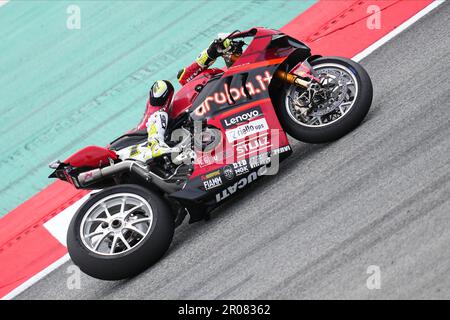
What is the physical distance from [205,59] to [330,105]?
1.37 meters

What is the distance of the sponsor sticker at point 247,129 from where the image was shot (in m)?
7.01

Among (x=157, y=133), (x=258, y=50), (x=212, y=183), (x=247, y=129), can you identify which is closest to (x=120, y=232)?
(x=212, y=183)

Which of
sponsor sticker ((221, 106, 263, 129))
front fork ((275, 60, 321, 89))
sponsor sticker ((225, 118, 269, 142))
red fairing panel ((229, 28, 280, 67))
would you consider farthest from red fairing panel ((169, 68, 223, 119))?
front fork ((275, 60, 321, 89))

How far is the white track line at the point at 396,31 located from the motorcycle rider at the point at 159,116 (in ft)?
8.89

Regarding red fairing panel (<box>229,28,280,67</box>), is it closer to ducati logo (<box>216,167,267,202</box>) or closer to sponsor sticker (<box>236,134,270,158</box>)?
sponsor sticker (<box>236,134,270,158</box>)

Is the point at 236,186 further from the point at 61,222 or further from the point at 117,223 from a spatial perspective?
the point at 61,222

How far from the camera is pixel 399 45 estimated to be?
30.0ft

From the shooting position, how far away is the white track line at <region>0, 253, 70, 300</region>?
7926 mm

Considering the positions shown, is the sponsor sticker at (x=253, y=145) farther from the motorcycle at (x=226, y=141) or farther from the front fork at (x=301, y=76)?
the front fork at (x=301, y=76)

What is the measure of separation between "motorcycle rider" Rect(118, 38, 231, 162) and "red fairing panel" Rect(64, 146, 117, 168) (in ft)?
0.81

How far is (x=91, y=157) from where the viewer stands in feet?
22.9

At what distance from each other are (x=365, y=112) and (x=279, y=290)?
234 centimetres

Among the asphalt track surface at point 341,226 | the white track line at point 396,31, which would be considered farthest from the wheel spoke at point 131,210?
the white track line at point 396,31

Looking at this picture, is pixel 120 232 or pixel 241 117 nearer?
pixel 120 232
